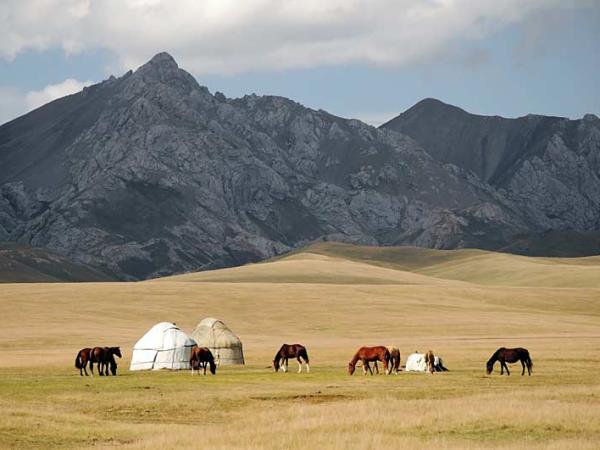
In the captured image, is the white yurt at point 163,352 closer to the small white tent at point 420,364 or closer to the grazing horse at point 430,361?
the small white tent at point 420,364

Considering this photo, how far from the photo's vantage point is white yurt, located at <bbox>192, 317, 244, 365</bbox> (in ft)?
224

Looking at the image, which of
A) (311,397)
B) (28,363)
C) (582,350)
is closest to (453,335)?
(582,350)

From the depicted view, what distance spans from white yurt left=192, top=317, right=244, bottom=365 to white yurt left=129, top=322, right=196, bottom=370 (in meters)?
3.79

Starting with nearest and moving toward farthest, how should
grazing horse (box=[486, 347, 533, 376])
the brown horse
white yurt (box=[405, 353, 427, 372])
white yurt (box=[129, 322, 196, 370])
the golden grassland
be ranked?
the golden grassland, grazing horse (box=[486, 347, 533, 376]), the brown horse, white yurt (box=[405, 353, 427, 372]), white yurt (box=[129, 322, 196, 370])

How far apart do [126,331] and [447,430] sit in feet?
258

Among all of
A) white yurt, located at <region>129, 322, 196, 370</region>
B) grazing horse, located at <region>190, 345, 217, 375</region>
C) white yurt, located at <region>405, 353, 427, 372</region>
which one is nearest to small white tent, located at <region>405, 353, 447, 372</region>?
white yurt, located at <region>405, 353, 427, 372</region>

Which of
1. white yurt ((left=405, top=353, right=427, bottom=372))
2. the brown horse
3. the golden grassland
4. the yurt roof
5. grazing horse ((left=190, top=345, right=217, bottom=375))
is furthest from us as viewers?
the yurt roof

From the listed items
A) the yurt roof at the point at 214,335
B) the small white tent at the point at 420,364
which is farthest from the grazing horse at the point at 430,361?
the yurt roof at the point at 214,335

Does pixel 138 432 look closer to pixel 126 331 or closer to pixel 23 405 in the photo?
pixel 23 405

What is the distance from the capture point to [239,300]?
14750cm

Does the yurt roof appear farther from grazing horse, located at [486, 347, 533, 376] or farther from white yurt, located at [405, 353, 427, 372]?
grazing horse, located at [486, 347, 533, 376]

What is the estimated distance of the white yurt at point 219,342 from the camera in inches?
2687

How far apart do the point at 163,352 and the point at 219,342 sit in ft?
18.3

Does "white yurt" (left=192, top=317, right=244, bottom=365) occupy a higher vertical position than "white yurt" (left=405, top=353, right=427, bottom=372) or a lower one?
higher
